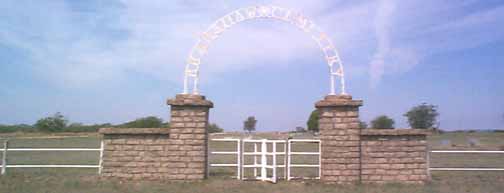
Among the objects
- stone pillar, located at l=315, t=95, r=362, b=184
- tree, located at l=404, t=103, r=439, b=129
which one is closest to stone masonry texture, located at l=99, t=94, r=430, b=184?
stone pillar, located at l=315, t=95, r=362, b=184

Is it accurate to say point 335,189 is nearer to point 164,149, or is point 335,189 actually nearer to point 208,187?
point 208,187

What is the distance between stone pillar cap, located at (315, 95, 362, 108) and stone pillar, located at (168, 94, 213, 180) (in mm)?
2240

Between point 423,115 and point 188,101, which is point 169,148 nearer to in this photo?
point 188,101

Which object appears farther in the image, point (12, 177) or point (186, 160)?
point (12, 177)

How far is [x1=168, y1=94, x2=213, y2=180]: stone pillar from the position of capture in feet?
30.7

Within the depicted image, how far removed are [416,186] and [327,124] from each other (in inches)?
80.7

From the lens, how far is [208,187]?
29.5ft

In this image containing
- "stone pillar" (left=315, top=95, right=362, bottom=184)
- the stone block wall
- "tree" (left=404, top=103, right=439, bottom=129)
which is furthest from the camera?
"tree" (left=404, top=103, right=439, bottom=129)

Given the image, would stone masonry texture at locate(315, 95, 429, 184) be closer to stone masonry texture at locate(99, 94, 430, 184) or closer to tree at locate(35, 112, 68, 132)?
stone masonry texture at locate(99, 94, 430, 184)

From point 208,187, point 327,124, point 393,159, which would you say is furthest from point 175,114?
point 393,159

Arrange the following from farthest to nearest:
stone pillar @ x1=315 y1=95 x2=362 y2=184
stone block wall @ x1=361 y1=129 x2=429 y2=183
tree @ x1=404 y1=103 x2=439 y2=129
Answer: tree @ x1=404 y1=103 x2=439 y2=129 → stone block wall @ x1=361 y1=129 x2=429 y2=183 → stone pillar @ x1=315 y1=95 x2=362 y2=184

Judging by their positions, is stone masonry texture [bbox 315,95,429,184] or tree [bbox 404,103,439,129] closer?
stone masonry texture [bbox 315,95,429,184]

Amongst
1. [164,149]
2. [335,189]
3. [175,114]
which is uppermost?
[175,114]

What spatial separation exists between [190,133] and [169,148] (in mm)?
505
